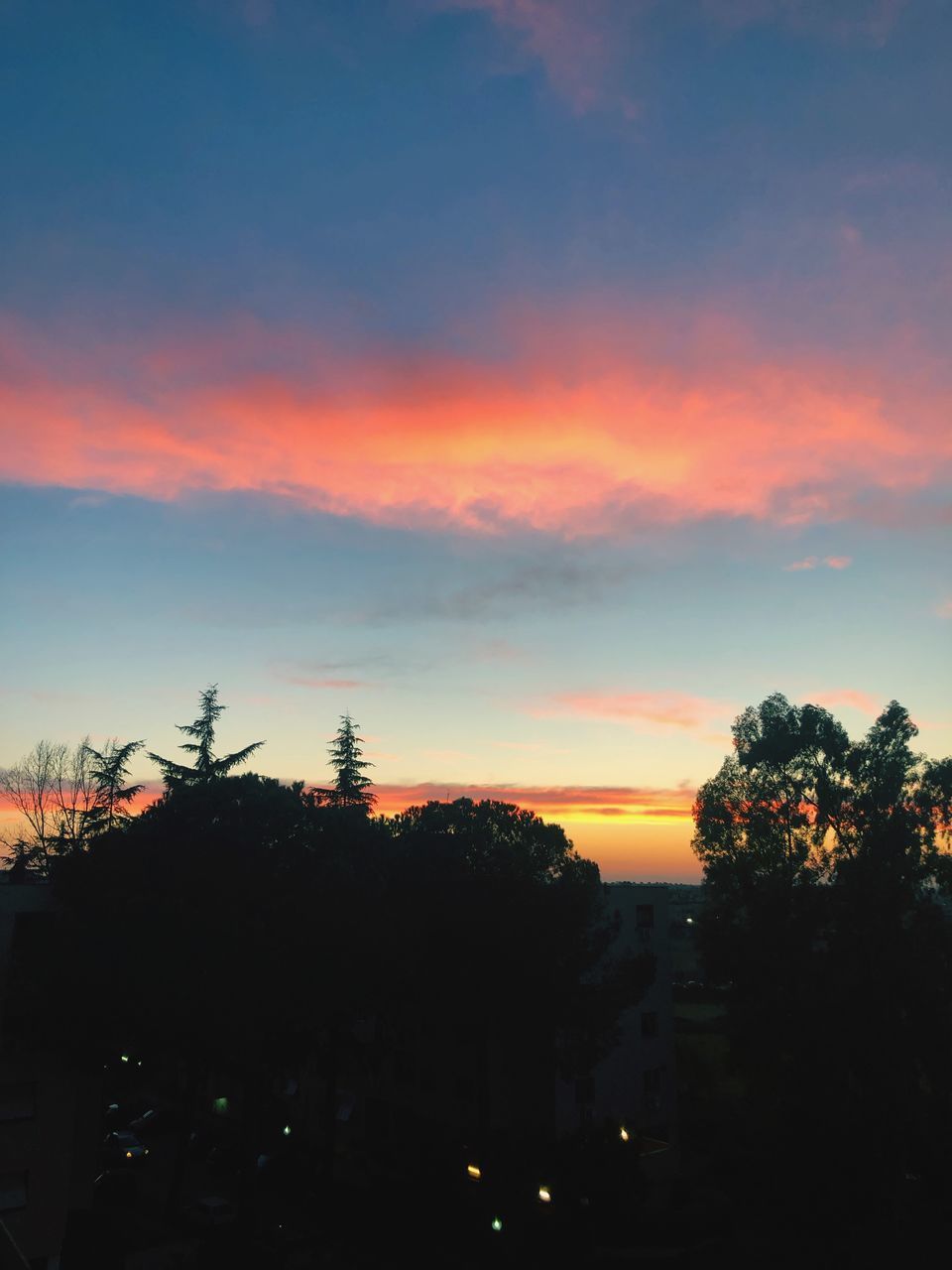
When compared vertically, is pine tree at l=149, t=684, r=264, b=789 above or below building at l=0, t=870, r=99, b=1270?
above

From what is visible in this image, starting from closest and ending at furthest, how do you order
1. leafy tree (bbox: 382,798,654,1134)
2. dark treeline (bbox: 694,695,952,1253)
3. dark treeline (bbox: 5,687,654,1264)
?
1. dark treeline (bbox: 694,695,952,1253)
2. dark treeline (bbox: 5,687,654,1264)
3. leafy tree (bbox: 382,798,654,1134)

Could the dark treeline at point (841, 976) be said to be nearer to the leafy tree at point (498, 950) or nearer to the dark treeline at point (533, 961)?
the dark treeline at point (533, 961)

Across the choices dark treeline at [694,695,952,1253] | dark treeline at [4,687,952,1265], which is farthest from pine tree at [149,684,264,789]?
dark treeline at [694,695,952,1253]

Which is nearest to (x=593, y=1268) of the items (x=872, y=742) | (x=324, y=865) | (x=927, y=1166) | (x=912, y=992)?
(x=927, y=1166)

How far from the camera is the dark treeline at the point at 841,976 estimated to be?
26609mm

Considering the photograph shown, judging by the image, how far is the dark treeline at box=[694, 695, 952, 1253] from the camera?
2661cm

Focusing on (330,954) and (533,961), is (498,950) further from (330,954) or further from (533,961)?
(330,954)

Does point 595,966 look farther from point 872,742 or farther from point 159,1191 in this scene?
point 159,1191

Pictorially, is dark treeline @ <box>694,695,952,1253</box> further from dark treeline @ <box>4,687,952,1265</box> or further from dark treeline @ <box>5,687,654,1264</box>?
dark treeline @ <box>5,687,654,1264</box>

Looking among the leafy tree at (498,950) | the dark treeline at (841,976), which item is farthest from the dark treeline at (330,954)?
the dark treeline at (841,976)

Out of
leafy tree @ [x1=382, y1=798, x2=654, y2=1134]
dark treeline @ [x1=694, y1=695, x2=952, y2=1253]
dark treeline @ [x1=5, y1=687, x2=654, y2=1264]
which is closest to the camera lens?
dark treeline @ [x1=694, y1=695, x2=952, y2=1253]

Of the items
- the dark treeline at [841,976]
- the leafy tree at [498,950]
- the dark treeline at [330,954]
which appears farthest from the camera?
the leafy tree at [498,950]

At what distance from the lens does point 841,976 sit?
28.2 metres

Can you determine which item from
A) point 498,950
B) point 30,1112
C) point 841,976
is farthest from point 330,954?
point 841,976
